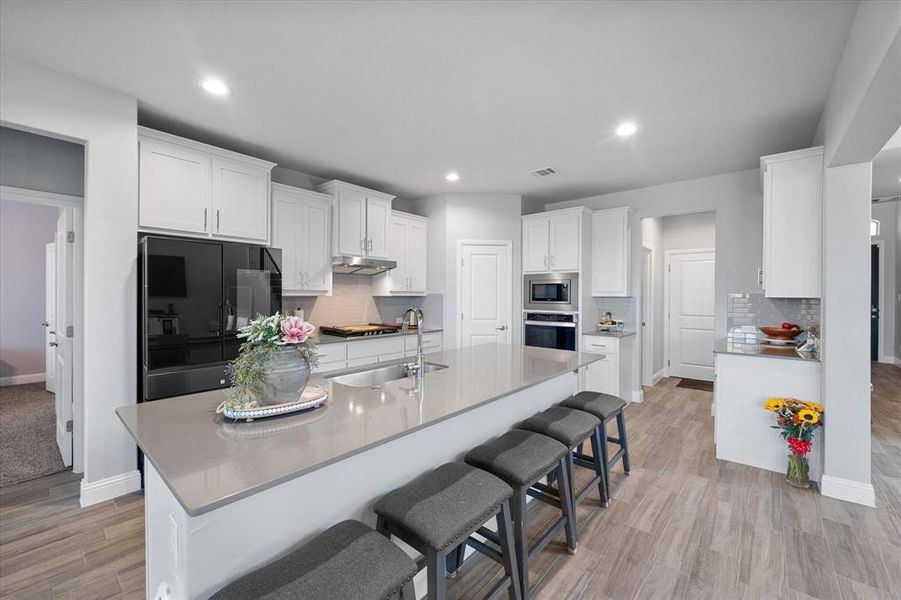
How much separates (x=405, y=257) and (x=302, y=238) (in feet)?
4.53

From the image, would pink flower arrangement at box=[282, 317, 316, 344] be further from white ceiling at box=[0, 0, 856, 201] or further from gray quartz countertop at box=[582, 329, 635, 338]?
gray quartz countertop at box=[582, 329, 635, 338]

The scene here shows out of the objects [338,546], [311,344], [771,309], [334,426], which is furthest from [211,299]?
[771,309]

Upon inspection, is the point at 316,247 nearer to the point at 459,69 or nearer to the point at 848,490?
the point at 459,69

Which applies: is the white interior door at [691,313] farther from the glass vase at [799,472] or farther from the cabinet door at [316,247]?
the cabinet door at [316,247]

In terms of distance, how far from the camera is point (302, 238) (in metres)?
3.93

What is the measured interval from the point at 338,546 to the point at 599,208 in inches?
201

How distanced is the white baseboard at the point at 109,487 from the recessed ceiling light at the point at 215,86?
8.57ft

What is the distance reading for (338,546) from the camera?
45.7 inches

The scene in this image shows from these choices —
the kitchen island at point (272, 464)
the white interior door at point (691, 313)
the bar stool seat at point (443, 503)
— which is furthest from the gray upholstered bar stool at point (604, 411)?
the white interior door at point (691, 313)

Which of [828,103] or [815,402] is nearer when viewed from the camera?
[828,103]

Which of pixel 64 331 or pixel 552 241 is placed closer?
pixel 64 331

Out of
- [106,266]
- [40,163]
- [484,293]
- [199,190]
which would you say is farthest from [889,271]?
[40,163]

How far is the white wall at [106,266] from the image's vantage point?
2480mm

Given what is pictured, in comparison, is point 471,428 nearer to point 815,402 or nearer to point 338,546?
point 338,546
